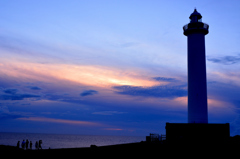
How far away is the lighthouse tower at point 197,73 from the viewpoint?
3069 centimetres

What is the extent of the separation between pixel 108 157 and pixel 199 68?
1734 centimetres

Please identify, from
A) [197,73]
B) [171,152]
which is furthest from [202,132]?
[171,152]

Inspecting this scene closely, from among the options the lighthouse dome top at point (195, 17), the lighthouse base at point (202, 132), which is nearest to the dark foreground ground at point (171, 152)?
the lighthouse base at point (202, 132)

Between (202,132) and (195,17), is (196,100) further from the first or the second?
(195,17)

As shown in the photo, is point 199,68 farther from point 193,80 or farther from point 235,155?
point 235,155

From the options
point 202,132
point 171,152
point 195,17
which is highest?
point 195,17

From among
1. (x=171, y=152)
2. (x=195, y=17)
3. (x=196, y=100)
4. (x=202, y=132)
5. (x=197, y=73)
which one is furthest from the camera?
(x=195, y=17)

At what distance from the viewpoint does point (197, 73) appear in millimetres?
31328

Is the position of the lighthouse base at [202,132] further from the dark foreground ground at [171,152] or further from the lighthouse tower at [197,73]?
the dark foreground ground at [171,152]

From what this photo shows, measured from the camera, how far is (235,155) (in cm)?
1966

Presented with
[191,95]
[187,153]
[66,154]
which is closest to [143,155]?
[187,153]

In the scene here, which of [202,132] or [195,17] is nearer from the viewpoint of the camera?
[202,132]

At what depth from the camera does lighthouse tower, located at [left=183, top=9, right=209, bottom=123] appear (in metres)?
30.7

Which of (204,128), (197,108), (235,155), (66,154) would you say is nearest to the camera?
(235,155)
